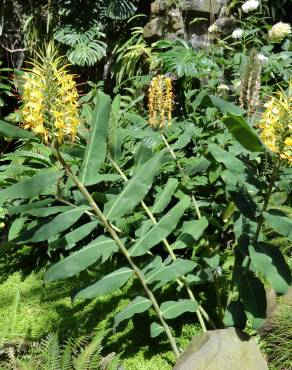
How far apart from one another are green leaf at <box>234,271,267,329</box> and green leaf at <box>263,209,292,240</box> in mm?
331

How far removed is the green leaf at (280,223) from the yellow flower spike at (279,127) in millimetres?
248

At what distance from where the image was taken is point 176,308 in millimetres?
2189

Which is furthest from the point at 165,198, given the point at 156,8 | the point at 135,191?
the point at 156,8

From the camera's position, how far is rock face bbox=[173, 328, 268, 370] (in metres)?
2.01

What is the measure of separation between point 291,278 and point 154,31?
433cm

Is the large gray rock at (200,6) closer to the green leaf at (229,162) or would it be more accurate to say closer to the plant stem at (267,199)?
the green leaf at (229,162)

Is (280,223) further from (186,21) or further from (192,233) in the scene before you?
(186,21)

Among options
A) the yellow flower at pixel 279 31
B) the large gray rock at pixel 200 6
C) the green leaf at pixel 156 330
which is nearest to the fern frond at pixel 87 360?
the green leaf at pixel 156 330

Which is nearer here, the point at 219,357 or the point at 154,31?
the point at 219,357

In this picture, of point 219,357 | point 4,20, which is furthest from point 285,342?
point 4,20

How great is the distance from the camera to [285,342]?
229cm

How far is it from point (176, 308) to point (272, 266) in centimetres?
54

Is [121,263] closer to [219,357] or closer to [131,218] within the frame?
[131,218]

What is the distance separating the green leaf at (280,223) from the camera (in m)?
1.81
